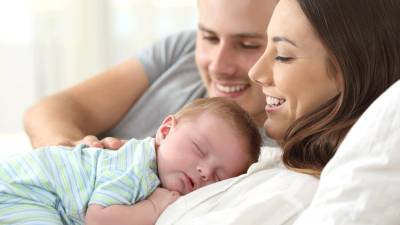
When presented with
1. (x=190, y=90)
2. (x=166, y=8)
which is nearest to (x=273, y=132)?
(x=190, y=90)

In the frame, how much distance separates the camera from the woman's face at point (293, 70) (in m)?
1.40

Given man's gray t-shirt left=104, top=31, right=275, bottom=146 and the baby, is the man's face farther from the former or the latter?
the baby

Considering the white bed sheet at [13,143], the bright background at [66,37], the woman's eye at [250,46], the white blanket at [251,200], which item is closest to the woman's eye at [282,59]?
the white blanket at [251,200]

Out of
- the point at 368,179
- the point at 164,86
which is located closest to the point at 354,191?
the point at 368,179

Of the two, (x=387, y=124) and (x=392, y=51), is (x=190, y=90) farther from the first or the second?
(x=387, y=124)

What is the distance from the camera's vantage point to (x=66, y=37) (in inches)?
131

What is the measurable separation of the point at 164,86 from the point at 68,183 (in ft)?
3.70

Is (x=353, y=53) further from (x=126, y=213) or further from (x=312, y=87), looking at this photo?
(x=126, y=213)

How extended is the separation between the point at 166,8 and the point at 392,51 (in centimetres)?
208

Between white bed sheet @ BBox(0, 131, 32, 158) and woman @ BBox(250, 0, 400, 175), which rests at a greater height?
woman @ BBox(250, 0, 400, 175)

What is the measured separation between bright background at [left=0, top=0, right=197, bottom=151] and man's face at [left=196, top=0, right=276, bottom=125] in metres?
1.18

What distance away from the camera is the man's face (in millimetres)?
2018

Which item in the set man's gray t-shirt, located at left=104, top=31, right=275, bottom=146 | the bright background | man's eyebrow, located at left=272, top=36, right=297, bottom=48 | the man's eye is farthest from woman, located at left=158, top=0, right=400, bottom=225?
the bright background

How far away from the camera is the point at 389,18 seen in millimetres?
1344
